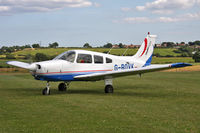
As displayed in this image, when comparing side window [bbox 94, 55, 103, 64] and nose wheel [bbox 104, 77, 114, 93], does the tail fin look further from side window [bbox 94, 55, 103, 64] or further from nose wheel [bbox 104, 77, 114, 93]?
nose wheel [bbox 104, 77, 114, 93]

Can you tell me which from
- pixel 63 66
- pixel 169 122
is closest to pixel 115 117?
pixel 169 122

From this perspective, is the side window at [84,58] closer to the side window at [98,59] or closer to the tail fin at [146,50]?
the side window at [98,59]

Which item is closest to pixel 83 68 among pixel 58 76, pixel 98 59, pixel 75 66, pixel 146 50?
pixel 75 66

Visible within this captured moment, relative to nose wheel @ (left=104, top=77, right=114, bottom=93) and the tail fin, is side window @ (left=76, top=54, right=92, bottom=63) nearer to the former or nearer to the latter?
nose wheel @ (left=104, top=77, right=114, bottom=93)

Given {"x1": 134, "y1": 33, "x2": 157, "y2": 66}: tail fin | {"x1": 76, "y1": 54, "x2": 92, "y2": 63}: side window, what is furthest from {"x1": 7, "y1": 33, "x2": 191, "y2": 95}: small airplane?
{"x1": 134, "y1": 33, "x2": 157, "y2": 66}: tail fin

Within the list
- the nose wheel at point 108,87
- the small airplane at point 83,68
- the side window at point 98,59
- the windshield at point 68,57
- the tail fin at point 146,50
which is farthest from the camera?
the tail fin at point 146,50

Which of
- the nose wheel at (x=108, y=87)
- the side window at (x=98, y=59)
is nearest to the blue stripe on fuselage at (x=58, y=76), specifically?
the side window at (x=98, y=59)

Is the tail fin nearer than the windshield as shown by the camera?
No

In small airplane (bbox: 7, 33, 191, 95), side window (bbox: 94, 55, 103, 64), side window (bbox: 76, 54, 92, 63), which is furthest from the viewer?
side window (bbox: 94, 55, 103, 64)

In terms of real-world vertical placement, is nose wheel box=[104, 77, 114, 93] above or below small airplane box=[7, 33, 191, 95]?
below

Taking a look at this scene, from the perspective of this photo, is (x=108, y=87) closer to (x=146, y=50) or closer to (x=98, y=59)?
(x=98, y=59)

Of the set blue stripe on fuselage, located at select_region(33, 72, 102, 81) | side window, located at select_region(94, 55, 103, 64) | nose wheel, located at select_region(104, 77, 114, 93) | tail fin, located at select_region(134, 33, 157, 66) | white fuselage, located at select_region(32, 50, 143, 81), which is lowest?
nose wheel, located at select_region(104, 77, 114, 93)

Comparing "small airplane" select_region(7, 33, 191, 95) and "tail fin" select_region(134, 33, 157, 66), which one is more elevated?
"tail fin" select_region(134, 33, 157, 66)

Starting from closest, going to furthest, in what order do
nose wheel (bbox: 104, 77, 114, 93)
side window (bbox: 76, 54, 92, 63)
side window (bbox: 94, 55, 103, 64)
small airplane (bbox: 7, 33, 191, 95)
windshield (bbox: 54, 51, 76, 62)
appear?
small airplane (bbox: 7, 33, 191, 95), windshield (bbox: 54, 51, 76, 62), side window (bbox: 76, 54, 92, 63), nose wheel (bbox: 104, 77, 114, 93), side window (bbox: 94, 55, 103, 64)
